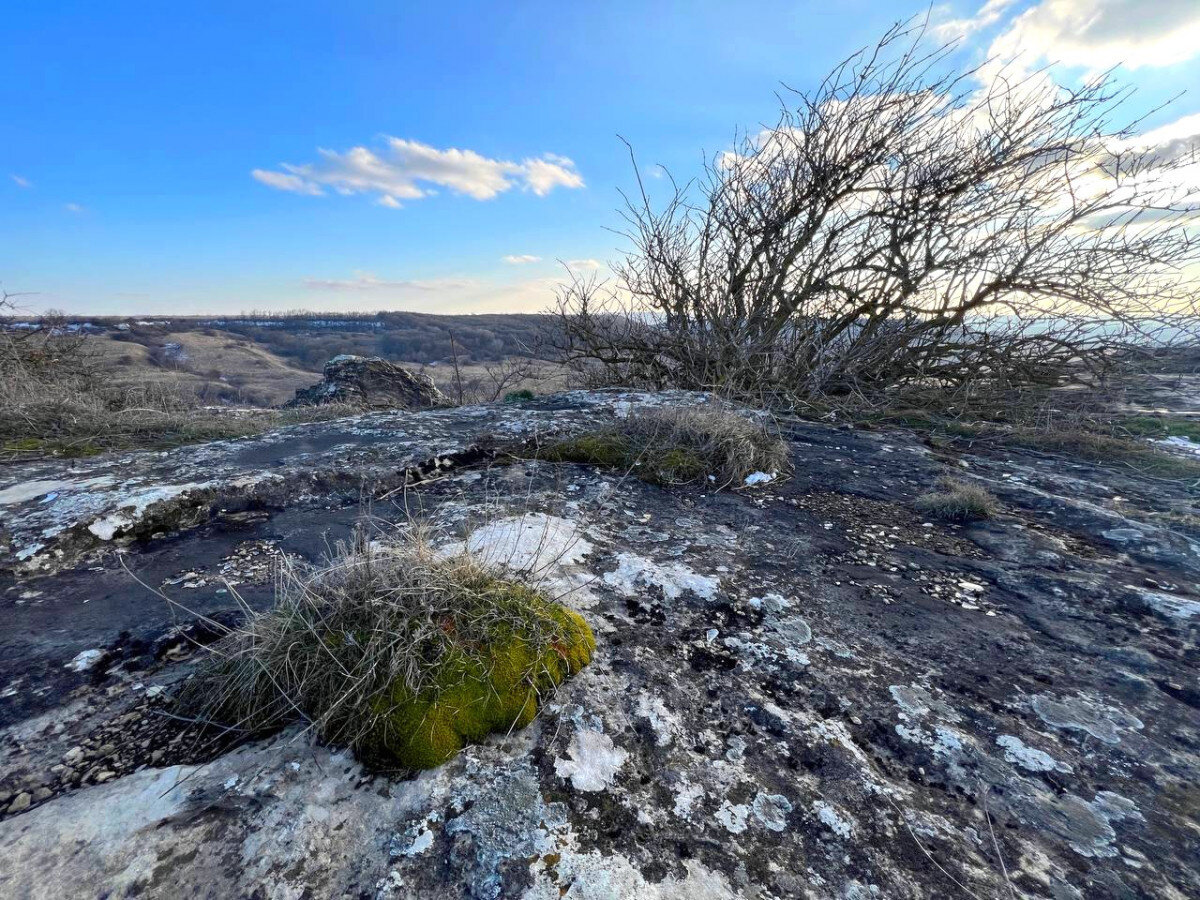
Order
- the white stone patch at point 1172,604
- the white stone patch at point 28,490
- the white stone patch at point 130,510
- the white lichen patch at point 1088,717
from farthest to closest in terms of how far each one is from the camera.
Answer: the white stone patch at point 28,490 → the white stone patch at point 130,510 → the white stone patch at point 1172,604 → the white lichen patch at point 1088,717

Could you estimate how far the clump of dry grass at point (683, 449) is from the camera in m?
2.96

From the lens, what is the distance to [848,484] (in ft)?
9.82

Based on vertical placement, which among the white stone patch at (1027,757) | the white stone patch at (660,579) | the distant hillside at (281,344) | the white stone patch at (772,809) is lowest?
the distant hillside at (281,344)

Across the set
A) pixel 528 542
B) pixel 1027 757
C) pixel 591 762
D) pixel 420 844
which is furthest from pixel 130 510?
pixel 1027 757

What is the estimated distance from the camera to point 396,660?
1243 mm

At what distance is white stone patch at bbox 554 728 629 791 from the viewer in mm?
1121

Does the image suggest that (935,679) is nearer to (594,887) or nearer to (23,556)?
(594,887)

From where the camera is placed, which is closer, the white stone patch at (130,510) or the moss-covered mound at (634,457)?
the white stone patch at (130,510)

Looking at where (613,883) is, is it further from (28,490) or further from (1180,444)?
(1180,444)

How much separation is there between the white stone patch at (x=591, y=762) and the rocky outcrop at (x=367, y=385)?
6004 millimetres

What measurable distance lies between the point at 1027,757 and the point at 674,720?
783mm

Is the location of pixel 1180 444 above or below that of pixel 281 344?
above

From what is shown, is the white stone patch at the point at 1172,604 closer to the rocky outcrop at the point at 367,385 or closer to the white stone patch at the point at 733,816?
the white stone patch at the point at 733,816

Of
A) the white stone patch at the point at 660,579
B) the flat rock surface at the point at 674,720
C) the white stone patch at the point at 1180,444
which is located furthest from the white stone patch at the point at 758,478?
the white stone patch at the point at 1180,444
